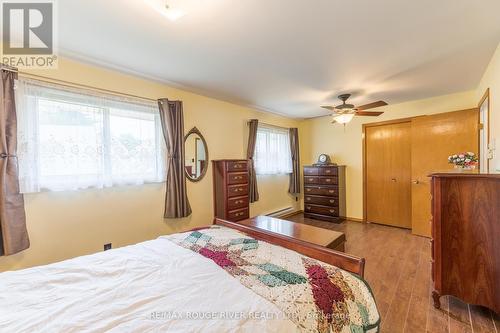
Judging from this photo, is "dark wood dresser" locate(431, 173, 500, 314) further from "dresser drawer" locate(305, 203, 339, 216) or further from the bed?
"dresser drawer" locate(305, 203, 339, 216)

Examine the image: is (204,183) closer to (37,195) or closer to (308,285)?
(37,195)

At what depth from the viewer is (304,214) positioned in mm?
5141

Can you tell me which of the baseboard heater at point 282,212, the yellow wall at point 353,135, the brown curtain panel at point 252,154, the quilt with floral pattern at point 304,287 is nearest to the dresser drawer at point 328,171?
the yellow wall at point 353,135

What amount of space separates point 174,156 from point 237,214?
1.39 m

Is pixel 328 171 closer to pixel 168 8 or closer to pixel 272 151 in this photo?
pixel 272 151

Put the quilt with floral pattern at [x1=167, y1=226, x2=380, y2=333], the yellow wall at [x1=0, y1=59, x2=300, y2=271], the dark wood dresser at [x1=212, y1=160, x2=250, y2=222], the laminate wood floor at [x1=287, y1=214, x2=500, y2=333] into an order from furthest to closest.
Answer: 1. the dark wood dresser at [x1=212, y1=160, x2=250, y2=222]
2. the yellow wall at [x1=0, y1=59, x2=300, y2=271]
3. the laminate wood floor at [x1=287, y1=214, x2=500, y2=333]
4. the quilt with floral pattern at [x1=167, y1=226, x2=380, y2=333]

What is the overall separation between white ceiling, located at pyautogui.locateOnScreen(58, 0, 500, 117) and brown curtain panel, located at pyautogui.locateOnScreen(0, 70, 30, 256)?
0.64m

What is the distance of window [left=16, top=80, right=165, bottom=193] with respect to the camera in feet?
6.54

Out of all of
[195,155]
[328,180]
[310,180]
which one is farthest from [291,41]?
[310,180]

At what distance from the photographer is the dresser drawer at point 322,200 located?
15.2 ft

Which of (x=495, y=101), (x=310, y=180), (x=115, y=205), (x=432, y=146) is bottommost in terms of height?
(x=115, y=205)

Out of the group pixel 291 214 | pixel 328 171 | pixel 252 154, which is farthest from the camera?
pixel 291 214

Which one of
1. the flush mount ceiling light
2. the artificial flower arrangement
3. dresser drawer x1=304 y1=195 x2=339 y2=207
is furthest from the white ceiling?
dresser drawer x1=304 y1=195 x2=339 y2=207

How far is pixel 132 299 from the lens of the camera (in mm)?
1007
